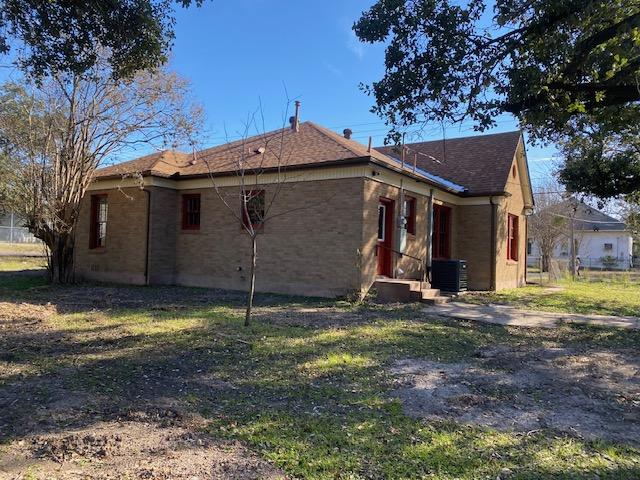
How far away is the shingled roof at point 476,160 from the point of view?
1897 centimetres

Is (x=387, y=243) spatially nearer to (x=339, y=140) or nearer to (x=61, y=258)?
(x=339, y=140)

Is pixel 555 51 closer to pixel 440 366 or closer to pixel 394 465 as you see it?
pixel 440 366

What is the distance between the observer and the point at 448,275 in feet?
52.1

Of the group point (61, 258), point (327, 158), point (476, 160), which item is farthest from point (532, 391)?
point (476, 160)

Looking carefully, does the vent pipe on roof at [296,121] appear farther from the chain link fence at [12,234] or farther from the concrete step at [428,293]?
the chain link fence at [12,234]

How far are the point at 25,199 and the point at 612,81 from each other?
14780mm

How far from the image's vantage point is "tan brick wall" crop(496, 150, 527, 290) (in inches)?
752

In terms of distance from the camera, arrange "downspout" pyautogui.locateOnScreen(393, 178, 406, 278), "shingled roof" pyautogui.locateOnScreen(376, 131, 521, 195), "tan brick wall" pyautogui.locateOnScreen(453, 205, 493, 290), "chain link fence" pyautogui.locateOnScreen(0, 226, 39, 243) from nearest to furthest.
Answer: "downspout" pyautogui.locateOnScreen(393, 178, 406, 278) → "tan brick wall" pyautogui.locateOnScreen(453, 205, 493, 290) → "shingled roof" pyautogui.locateOnScreen(376, 131, 521, 195) → "chain link fence" pyautogui.locateOnScreen(0, 226, 39, 243)

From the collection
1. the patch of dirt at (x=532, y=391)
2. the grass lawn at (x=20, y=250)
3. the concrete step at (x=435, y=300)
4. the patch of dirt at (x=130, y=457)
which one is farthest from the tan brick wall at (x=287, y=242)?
the grass lawn at (x=20, y=250)

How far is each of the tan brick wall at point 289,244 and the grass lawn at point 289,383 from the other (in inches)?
108

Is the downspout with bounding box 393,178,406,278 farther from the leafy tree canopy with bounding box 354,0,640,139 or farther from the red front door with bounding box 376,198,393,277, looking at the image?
the leafy tree canopy with bounding box 354,0,640,139

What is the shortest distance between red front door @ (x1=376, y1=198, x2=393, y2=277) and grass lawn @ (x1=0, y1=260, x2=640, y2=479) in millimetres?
3712

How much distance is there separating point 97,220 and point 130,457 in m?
16.5

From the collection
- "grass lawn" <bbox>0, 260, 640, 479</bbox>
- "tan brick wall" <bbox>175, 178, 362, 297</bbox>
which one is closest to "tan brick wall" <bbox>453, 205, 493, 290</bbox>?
"tan brick wall" <bbox>175, 178, 362, 297</bbox>
